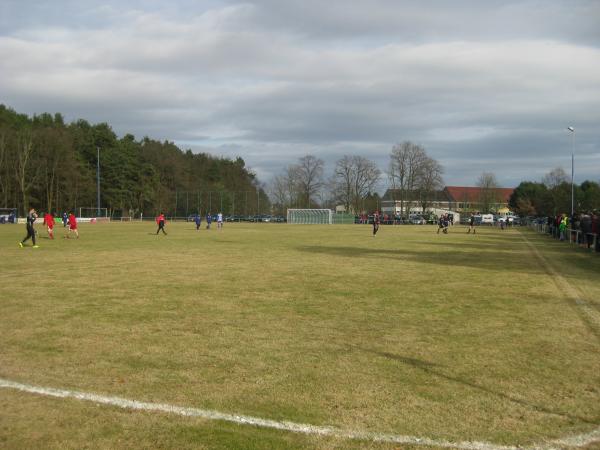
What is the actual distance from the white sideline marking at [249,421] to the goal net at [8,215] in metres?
68.5

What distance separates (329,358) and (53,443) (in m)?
3.27

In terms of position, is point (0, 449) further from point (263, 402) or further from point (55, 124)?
point (55, 124)

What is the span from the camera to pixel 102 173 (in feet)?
290

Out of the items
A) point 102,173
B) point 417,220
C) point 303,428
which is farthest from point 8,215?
point 303,428

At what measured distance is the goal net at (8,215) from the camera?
65750 millimetres

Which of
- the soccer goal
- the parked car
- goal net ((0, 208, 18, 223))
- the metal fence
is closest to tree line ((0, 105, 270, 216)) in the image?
goal net ((0, 208, 18, 223))

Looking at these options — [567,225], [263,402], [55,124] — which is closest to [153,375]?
[263,402]

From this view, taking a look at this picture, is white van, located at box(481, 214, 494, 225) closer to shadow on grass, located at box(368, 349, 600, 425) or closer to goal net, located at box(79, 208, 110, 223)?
goal net, located at box(79, 208, 110, 223)

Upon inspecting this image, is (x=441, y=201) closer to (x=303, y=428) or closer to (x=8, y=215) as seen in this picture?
(x=8, y=215)

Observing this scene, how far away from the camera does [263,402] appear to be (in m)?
5.04

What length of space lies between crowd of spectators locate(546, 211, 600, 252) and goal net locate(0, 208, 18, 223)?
2341 inches

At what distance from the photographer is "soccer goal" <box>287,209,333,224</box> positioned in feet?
260

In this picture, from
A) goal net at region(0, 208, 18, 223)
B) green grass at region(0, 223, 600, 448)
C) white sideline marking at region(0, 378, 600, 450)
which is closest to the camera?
white sideline marking at region(0, 378, 600, 450)

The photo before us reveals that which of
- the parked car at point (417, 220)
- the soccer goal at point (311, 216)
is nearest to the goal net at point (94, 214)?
the soccer goal at point (311, 216)
